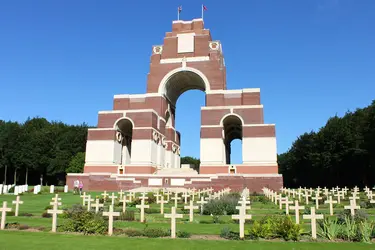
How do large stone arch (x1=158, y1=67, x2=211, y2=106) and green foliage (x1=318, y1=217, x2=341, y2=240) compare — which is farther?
large stone arch (x1=158, y1=67, x2=211, y2=106)

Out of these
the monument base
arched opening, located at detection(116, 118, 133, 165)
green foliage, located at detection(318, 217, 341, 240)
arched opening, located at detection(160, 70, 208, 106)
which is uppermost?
arched opening, located at detection(160, 70, 208, 106)

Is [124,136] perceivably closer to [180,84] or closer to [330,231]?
[180,84]

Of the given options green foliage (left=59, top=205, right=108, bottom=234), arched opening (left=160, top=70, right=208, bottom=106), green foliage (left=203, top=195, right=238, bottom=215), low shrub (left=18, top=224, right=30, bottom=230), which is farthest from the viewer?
arched opening (left=160, top=70, right=208, bottom=106)

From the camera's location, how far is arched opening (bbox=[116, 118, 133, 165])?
4128 cm

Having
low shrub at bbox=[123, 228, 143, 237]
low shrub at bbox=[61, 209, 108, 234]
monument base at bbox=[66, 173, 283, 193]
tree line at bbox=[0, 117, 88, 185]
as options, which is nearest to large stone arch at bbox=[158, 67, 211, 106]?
monument base at bbox=[66, 173, 283, 193]

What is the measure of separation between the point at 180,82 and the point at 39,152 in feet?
94.5

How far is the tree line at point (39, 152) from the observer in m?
55.9

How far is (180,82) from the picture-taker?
47.8 metres

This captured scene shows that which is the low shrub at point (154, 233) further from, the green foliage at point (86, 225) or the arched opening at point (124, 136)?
the arched opening at point (124, 136)

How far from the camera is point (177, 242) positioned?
8.23m

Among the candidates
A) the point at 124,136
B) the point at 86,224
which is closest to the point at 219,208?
the point at 86,224

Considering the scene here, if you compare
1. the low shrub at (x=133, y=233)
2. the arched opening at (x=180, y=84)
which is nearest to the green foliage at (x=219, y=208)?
the low shrub at (x=133, y=233)

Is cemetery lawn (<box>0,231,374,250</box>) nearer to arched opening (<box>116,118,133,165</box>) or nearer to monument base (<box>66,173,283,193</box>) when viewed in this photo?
monument base (<box>66,173,283,193</box>)

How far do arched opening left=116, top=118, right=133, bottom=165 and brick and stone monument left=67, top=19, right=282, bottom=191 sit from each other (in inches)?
4.8
